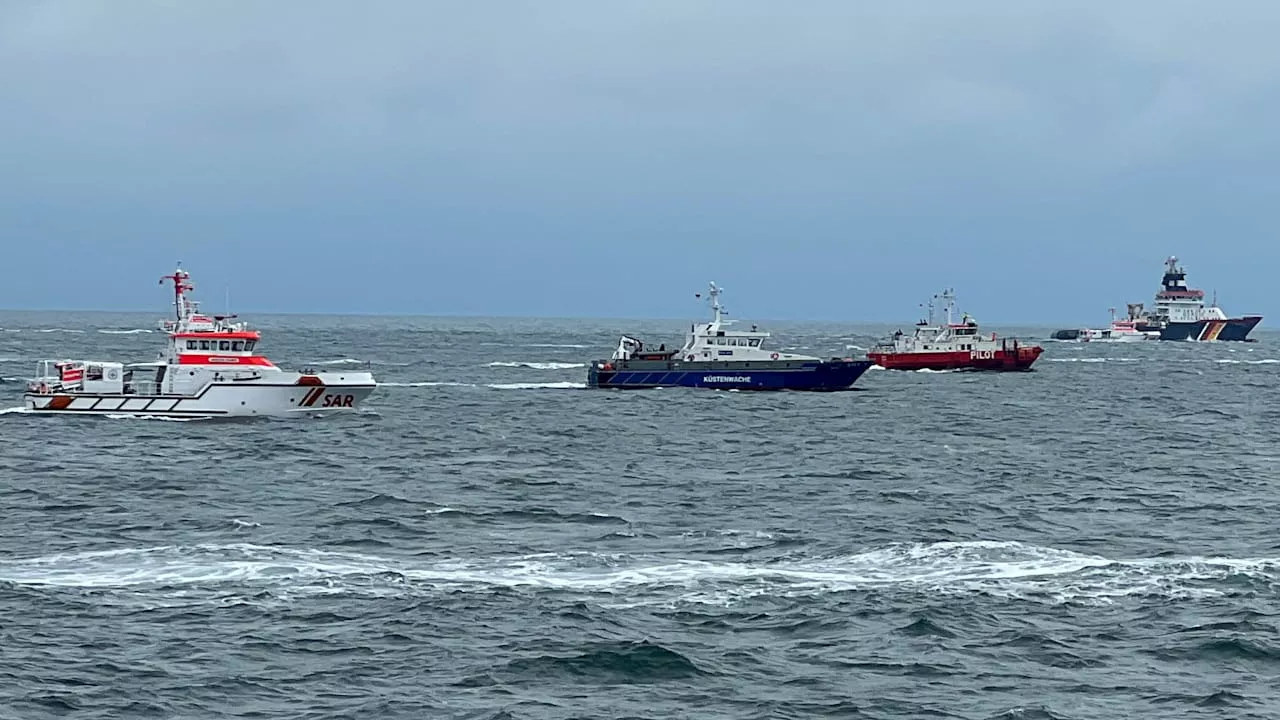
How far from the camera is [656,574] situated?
101 ft

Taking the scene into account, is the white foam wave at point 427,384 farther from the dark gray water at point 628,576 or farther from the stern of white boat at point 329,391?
the dark gray water at point 628,576

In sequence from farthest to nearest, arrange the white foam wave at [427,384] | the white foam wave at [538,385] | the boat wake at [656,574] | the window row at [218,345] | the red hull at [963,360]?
the red hull at [963,360], the white foam wave at [538,385], the white foam wave at [427,384], the window row at [218,345], the boat wake at [656,574]

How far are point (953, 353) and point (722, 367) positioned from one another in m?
39.0

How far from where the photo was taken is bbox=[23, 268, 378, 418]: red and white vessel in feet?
215

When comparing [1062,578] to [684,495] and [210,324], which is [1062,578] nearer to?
[684,495]

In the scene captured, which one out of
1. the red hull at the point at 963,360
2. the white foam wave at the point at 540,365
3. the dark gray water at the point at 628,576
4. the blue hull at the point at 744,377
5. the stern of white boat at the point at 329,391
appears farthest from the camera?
the white foam wave at the point at 540,365

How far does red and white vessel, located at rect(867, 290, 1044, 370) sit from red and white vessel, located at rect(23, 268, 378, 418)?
233 feet

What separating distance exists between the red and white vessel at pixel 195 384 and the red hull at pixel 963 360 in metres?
70.9

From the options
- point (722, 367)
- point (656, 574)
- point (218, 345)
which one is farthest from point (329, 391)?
point (656, 574)

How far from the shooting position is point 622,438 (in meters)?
65.2

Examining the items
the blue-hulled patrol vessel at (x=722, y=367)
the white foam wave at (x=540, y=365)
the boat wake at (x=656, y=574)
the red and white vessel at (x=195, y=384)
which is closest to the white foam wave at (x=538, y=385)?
the blue-hulled patrol vessel at (x=722, y=367)

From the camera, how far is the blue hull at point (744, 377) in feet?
320

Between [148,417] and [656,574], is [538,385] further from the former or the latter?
[656,574]

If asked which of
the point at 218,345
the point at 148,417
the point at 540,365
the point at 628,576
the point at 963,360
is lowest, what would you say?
the point at 628,576
